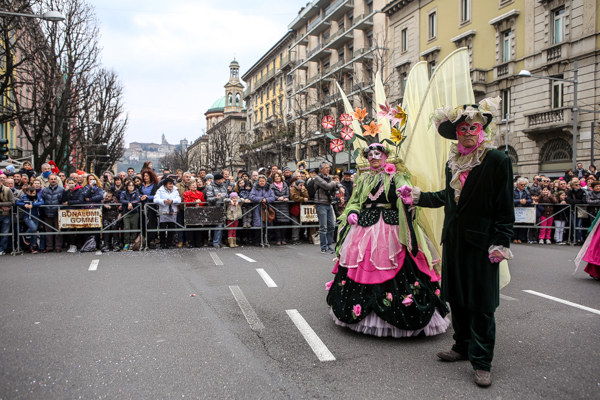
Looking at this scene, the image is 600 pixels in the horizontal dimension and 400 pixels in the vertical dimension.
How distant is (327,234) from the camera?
10555 mm

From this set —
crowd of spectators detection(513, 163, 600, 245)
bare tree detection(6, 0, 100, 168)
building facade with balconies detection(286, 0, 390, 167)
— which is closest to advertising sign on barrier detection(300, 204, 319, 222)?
crowd of spectators detection(513, 163, 600, 245)

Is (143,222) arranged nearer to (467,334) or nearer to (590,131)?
(467,334)

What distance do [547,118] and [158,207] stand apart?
20.5m

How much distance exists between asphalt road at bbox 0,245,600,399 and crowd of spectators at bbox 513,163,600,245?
5.86 m

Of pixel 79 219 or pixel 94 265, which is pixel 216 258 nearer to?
pixel 94 265

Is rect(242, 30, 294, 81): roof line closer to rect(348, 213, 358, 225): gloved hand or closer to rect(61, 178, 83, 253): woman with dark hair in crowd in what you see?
rect(61, 178, 83, 253): woman with dark hair in crowd

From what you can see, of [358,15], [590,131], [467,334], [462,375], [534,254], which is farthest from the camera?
[358,15]

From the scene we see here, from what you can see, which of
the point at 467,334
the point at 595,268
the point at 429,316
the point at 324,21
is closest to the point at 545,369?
the point at 467,334

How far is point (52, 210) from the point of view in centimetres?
1062

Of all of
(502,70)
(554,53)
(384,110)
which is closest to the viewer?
(384,110)

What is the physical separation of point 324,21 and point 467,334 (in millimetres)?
44726

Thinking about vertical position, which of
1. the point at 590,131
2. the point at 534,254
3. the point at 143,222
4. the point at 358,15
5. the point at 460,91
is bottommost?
the point at 534,254

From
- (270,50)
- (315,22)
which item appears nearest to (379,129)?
(315,22)

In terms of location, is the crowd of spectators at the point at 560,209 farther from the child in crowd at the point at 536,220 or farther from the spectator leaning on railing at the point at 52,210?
the spectator leaning on railing at the point at 52,210
